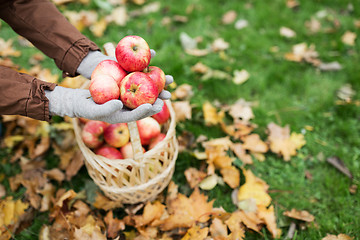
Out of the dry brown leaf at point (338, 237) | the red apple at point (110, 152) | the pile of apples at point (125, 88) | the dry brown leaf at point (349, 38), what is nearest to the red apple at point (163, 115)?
the pile of apples at point (125, 88)

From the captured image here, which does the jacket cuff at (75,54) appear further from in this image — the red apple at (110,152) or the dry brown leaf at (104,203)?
the dry brown leaf at (104,203)

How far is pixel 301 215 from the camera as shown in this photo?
1.72 m

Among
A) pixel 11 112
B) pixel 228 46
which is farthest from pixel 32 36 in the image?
pixel 228 46

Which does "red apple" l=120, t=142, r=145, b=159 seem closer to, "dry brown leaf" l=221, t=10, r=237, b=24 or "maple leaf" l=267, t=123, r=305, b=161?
"maple leaf" l=267, t=123, r=305, b=161

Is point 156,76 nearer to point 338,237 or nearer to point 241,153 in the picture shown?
point 241,153

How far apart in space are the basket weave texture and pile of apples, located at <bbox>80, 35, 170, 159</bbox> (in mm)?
141

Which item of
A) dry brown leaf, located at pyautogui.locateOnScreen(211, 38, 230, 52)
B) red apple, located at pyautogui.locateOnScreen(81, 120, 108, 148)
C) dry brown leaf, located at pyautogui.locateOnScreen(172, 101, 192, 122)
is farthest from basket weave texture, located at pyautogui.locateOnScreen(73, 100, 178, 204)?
dry brown leaf, located at pyautogui.locateOnScreen(211, 38, 230, 52)

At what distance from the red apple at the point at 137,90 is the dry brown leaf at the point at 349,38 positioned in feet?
7.87

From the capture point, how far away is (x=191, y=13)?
3.21 m

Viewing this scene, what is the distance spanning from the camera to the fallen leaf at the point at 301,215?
169 centimetres

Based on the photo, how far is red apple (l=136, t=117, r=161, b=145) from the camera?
1.72 meters

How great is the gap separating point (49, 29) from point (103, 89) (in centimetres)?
66

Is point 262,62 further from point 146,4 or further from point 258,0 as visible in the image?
point 146,4

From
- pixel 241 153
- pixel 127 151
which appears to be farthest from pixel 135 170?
pixel 241 153
